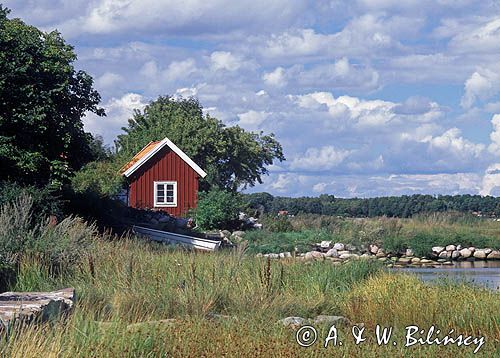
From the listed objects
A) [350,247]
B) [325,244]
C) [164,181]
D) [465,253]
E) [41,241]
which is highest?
[164,181]

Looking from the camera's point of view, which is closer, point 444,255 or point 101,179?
point 444,255

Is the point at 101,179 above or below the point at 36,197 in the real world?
above

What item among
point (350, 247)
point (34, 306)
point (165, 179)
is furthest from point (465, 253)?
point (34, 306)

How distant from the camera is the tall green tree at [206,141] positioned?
60.2 meters

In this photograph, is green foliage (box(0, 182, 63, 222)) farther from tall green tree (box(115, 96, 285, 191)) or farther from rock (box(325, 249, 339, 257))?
tall green tree (box(115, 96, 285, 191))

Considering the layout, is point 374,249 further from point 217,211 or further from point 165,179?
point 165,179

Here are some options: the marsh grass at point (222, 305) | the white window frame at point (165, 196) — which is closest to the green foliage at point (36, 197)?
the marsh grass at point (222, 305)

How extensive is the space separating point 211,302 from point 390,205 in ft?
182

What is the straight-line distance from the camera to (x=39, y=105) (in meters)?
29.1

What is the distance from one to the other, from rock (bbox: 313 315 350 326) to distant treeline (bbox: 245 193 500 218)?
52.1 m

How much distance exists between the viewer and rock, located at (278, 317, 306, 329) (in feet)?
40.0

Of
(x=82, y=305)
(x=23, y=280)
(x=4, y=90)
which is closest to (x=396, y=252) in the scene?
(x=4, y=90)

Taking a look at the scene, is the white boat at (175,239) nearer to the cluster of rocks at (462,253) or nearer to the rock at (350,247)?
the rock at (350,247)

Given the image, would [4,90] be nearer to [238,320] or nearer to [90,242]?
[90,242]
